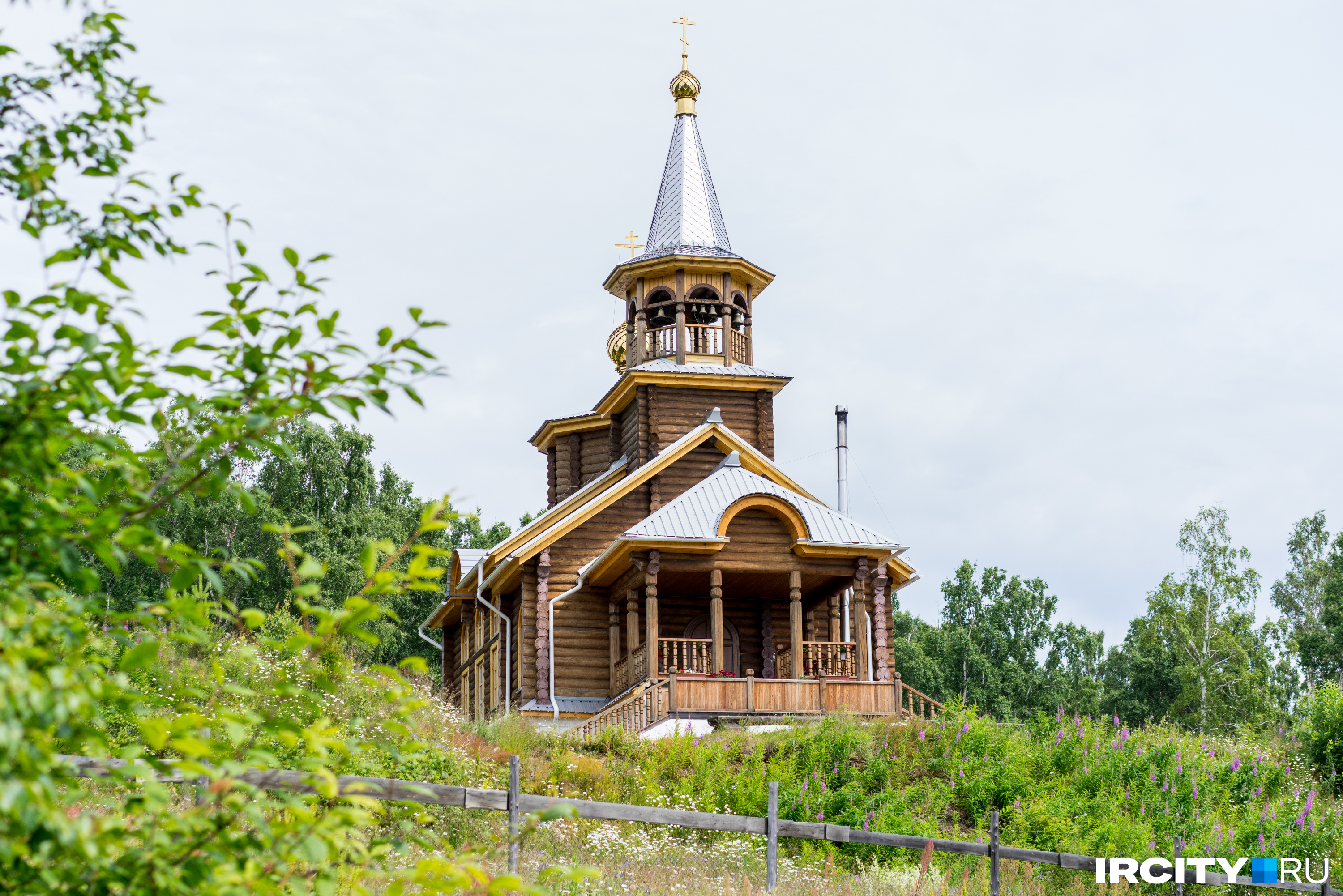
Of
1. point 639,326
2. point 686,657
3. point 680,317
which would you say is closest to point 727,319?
point 680,317

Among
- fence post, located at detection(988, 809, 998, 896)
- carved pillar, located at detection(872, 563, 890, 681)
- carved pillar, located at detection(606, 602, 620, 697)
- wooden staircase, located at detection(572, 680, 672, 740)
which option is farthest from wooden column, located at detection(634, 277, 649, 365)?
fence post, located at detection(988, 809, 998, 896)

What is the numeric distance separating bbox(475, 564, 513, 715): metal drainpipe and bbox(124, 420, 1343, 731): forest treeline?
1009 cm

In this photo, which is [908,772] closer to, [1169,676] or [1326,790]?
[1326,790]

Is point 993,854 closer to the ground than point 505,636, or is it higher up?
closer to the ground

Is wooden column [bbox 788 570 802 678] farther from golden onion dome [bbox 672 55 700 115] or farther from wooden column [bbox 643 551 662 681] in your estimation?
golden onion dome [bbox 672 55 700 115]

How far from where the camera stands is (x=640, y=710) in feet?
67.9

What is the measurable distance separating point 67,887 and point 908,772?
48.7 ft

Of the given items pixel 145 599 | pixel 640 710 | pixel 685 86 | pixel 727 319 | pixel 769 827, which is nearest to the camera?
pixel 145 599

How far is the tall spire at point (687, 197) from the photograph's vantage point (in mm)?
29375

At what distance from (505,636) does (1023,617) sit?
100 feet

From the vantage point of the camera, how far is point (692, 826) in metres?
11.9

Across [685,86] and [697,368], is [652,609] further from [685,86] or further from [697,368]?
[685,86]

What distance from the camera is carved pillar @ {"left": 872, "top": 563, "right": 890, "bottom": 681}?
23.1m

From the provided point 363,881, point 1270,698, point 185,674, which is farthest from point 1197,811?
point 1270,698
